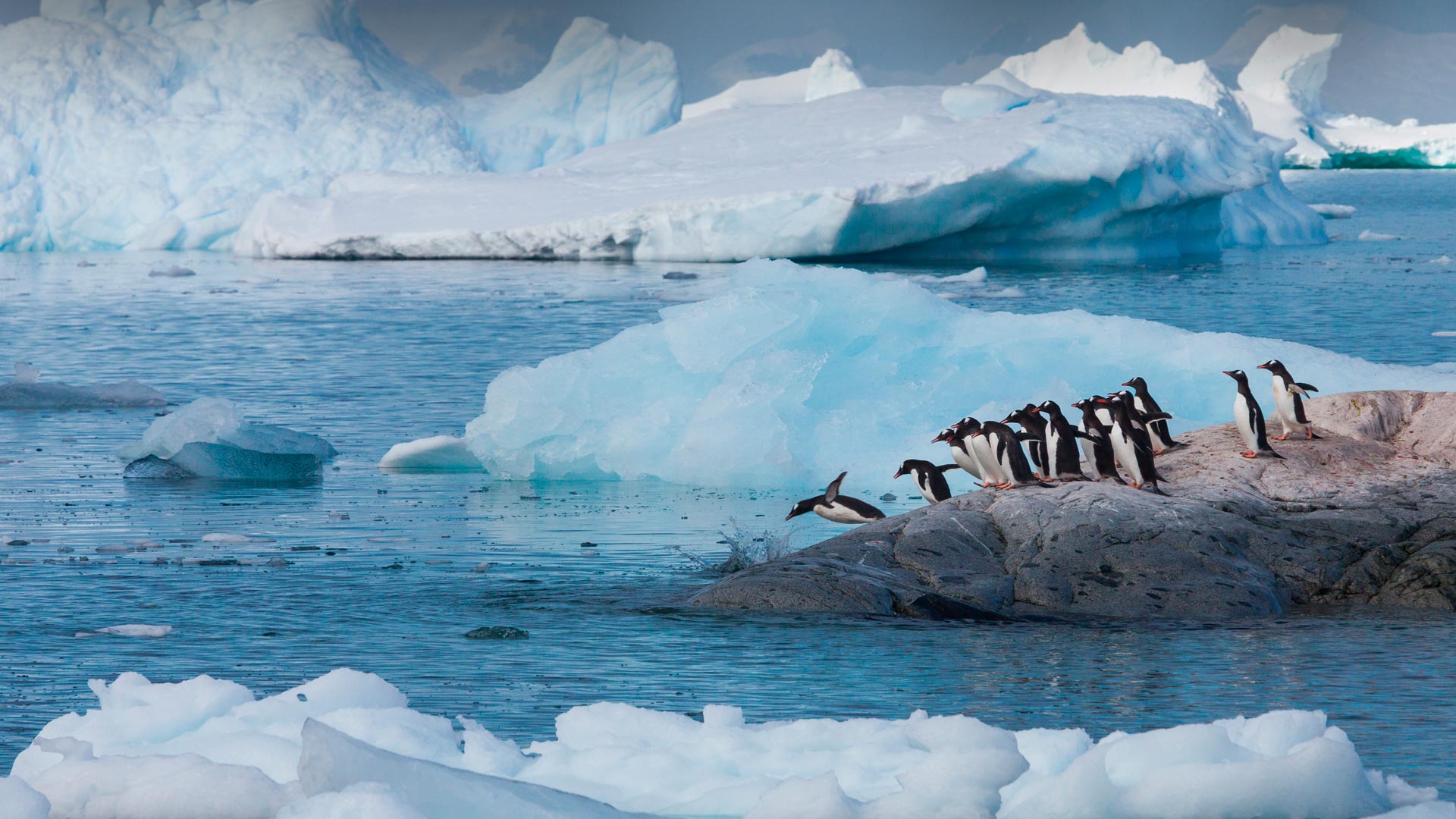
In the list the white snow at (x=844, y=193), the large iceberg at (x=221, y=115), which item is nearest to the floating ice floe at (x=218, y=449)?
the white snow at (x=844, y=193)

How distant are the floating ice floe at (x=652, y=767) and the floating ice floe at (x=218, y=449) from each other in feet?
26.9

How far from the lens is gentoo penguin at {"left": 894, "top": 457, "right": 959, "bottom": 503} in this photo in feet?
37.9

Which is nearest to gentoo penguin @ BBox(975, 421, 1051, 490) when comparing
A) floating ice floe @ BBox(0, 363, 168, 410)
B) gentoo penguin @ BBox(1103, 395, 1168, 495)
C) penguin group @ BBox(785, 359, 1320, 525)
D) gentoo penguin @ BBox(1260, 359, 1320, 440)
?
penguin group @ BBox(785, 359, 1320, 525)

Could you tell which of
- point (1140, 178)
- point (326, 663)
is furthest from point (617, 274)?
point (326, 663)

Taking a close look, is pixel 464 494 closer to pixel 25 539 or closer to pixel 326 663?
pixel 25 539

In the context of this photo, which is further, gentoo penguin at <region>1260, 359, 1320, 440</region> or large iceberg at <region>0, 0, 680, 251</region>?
large iceberg at <region>0, 0, 680, 251</region>

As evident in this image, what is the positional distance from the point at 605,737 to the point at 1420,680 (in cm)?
352

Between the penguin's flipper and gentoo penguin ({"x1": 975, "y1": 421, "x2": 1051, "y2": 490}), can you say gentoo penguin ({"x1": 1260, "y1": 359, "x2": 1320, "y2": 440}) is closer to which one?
gentoo penguin ({"x1": 975, "y1": 421, "x2": 1051, "y2": 490})

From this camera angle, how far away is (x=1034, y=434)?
11.0m

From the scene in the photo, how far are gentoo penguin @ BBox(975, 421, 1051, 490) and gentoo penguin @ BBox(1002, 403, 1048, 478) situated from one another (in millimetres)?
129

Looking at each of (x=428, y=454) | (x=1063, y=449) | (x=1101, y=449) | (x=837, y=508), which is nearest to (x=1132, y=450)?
(x=1101, y=449)

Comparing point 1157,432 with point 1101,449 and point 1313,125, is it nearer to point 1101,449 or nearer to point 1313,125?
point 1101,449

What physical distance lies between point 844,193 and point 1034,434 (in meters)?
22.7

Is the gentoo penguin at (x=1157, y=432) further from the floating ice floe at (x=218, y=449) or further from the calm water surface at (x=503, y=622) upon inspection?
the floating ice floe at (x=218, y=449)
